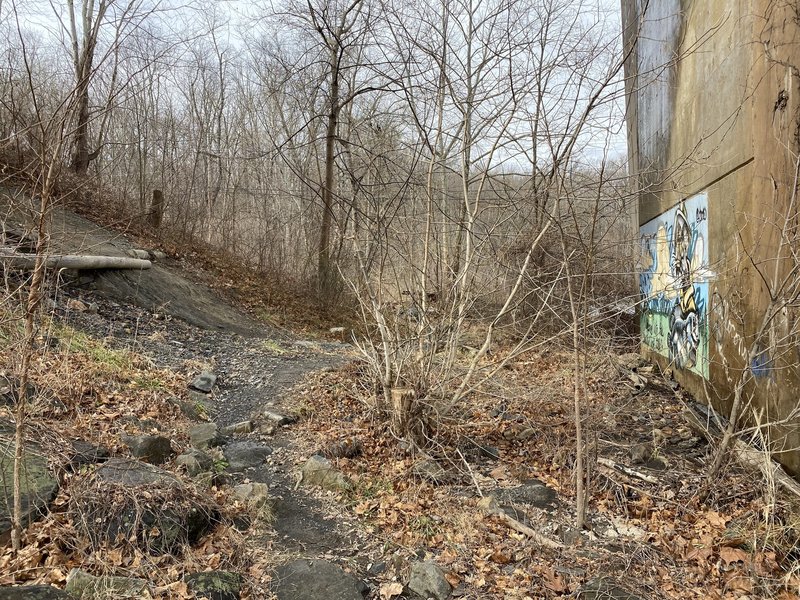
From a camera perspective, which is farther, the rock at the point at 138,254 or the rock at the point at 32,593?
the rock at the point at 138,254

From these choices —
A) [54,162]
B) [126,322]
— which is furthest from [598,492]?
[126,322]

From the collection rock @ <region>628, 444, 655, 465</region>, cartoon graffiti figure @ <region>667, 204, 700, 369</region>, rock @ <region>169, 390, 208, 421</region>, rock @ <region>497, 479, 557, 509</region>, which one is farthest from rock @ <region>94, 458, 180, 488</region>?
cartoon graffiti figure @ <region>667, 204, 700, 369</region>

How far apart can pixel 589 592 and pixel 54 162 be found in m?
3.77

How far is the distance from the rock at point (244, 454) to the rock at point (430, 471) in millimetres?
1495

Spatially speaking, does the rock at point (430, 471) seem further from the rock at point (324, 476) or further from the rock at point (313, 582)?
the rock at point (313, 582)

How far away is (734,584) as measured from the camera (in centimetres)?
330

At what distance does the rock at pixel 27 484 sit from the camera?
3262mm

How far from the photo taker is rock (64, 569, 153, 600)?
2818mm

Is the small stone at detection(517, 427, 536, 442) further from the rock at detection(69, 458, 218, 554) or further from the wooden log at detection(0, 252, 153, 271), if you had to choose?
the wooden log at detection(0, 252, 153, 271)

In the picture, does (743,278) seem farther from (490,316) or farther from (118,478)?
(118,478)

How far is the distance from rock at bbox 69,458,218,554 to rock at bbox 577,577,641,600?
8.02ft

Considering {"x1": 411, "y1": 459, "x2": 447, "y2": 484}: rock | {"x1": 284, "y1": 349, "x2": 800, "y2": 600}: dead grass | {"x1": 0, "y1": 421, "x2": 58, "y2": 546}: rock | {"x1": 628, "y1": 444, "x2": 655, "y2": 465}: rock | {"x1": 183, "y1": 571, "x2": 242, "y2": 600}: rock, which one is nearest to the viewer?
{"x1": 183, "y1": 571, "x2": 242, "y2": 600}: rock

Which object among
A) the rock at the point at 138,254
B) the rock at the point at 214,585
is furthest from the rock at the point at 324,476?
the rock at the point at 138,254

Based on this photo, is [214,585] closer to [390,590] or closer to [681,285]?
[390,590]
